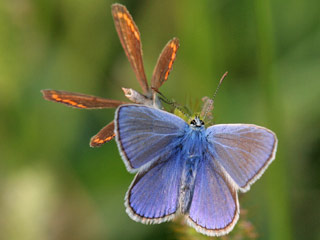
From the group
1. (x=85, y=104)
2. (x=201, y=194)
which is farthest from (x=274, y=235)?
(x=85, y=104)

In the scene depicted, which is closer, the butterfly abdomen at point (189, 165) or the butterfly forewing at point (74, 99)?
the butterfly forewing at point (74, 99)

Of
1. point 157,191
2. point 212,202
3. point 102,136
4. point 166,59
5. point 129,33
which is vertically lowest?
point 212,202

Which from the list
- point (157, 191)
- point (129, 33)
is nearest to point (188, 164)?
point (157, 191)

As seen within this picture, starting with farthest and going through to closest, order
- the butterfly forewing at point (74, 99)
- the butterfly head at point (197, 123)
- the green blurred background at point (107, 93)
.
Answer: the green blurred background at point (107, 93)
the butterfly head at point (197, 123)
the butterfly forewing at point (74, 99)

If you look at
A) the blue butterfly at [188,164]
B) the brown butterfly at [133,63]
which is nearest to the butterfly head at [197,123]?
the blue butterfly at [188,164]

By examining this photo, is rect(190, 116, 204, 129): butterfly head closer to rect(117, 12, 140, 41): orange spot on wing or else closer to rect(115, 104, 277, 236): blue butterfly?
rect(115, 104, 277, 236): blue butterfly

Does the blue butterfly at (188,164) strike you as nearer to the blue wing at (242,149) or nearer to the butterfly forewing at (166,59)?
the blue wing at (242,149)

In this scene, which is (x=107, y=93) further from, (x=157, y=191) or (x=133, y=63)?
(x=157, y=191)
